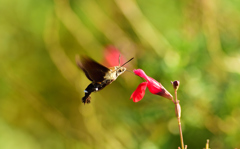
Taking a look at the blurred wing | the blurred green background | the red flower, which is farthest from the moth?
the blurred green background

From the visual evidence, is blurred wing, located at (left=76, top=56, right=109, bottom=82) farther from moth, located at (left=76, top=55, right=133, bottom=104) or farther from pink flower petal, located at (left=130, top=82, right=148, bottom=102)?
pink flower petal, located at (left=130, top=82, right=148, bottom=102)

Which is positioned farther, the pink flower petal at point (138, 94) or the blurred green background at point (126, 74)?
the blurred green background at point (126, 74)

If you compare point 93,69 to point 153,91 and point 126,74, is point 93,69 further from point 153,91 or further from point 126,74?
point 126,74

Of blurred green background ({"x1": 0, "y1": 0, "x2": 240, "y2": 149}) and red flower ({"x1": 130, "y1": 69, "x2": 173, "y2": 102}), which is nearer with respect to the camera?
red flower ({"x1": 130, "y1": 69, "x2": 173, "y2": 102})

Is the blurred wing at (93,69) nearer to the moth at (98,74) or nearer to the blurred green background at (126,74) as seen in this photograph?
the moth at (98,74)

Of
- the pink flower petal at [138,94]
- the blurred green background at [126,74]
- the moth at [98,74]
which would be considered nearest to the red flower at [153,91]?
the pink flower petal at [138,94]

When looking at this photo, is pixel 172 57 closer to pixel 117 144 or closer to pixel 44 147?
pixel 117 144

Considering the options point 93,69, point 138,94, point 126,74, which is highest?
point 126,74

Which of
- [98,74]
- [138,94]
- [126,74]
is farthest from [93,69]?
[126,74]

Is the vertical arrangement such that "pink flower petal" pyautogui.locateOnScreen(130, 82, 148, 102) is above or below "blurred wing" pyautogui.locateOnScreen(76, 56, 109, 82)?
below

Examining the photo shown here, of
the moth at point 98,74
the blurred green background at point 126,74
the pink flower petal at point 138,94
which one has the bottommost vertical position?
the pink flower petal at point 138,94
